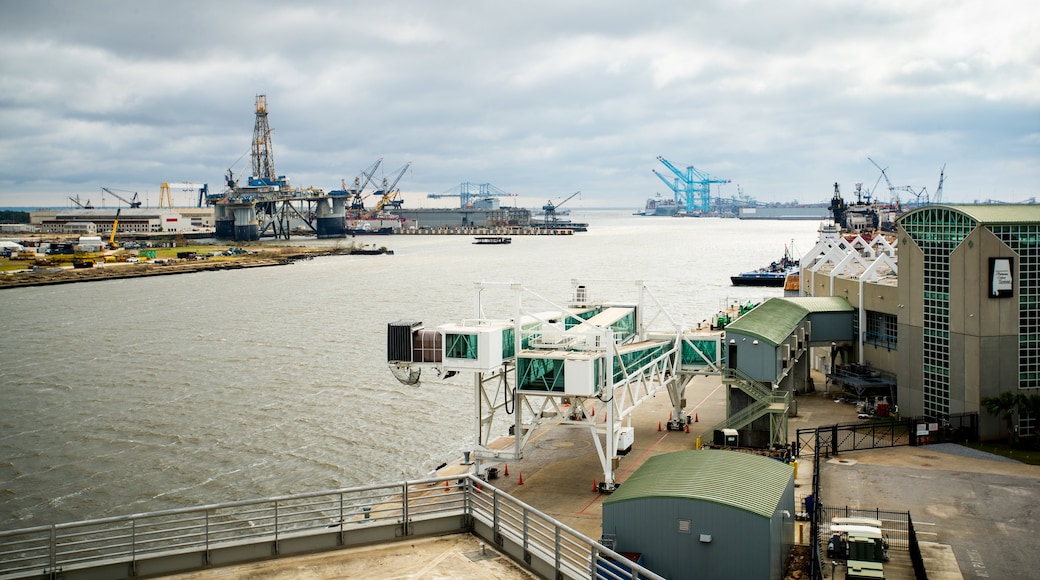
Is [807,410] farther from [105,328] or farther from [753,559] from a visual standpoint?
[105,328]

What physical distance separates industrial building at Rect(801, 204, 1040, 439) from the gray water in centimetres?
1803

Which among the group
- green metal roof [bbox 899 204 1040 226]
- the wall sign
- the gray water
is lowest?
the gray water

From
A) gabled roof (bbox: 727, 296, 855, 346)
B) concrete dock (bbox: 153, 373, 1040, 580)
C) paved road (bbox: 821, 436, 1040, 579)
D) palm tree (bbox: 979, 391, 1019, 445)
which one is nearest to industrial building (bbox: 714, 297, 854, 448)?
gabled roof (bbox: 727, 296, 855, 346)

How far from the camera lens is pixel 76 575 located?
43.5 feet

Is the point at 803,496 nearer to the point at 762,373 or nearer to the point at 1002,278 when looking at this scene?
the point at 762,373

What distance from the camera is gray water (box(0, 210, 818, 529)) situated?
30938 mm

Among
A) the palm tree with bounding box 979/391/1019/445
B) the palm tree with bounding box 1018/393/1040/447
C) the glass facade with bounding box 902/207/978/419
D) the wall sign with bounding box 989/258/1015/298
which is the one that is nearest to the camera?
the palm tree with bounding box 1018/393/1040/447

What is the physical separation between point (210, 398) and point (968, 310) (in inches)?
1352

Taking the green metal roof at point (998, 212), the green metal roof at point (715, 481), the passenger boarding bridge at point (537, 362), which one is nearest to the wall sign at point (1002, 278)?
the green metal roof at point (998, 212)

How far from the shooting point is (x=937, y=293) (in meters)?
31.9

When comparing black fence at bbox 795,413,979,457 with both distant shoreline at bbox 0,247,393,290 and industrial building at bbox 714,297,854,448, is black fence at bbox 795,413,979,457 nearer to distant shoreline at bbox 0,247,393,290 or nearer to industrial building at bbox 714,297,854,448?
industrial building at bbox 714,297,854,448

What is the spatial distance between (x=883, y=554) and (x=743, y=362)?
12378mm

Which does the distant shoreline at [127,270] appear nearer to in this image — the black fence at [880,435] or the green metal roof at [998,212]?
the black fence at [880,435]

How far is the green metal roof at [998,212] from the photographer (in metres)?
30.4
